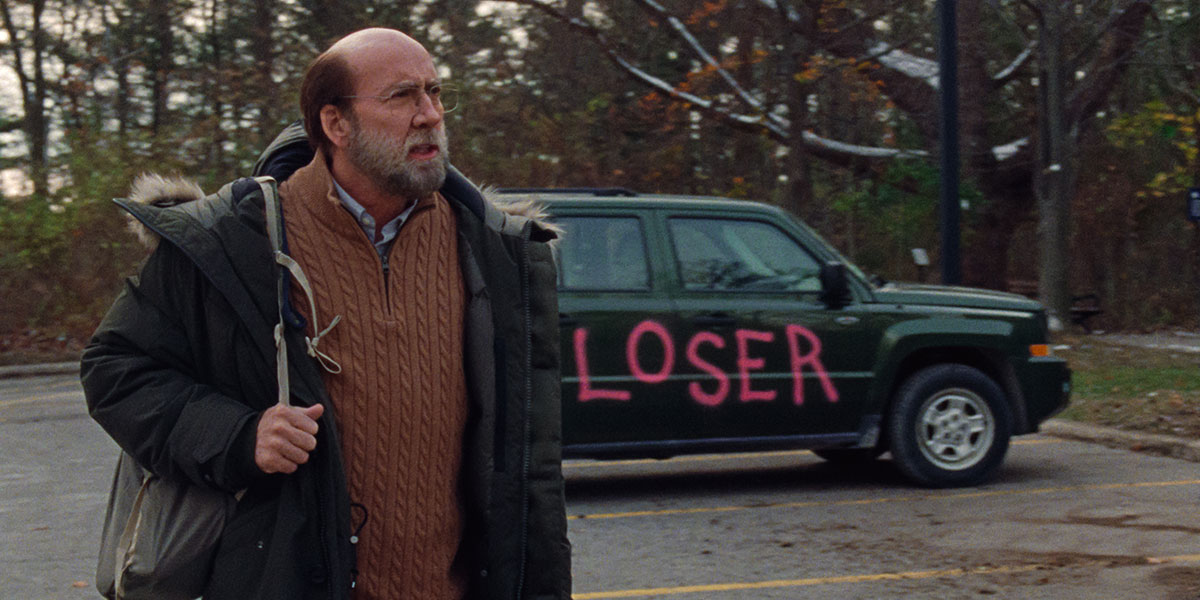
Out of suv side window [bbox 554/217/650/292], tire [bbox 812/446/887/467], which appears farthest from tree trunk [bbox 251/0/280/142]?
suv side window [bbox 554/217/650/292]

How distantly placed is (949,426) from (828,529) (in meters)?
1.66

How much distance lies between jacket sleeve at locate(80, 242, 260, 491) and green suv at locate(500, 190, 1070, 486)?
5430mm

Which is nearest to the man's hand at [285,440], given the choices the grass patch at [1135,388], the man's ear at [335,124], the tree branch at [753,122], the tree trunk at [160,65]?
the man's ear at [335,124]

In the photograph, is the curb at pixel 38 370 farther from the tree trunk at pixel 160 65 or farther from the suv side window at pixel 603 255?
the suv side window at pixel 603 255

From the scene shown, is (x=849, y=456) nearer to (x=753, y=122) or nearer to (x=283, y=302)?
(x=283, y=302)

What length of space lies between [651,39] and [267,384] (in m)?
21.5

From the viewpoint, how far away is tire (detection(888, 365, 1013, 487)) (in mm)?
8602

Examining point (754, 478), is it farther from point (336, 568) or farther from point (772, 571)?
point (336, 568)

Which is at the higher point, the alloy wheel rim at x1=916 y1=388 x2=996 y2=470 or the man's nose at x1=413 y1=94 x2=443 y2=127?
the man's nose at x1=413 y1=94 x2=443 y2=127

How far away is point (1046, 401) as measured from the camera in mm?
8883

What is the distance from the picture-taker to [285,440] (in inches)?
92.9

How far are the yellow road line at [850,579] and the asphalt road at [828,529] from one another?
0.01 metres

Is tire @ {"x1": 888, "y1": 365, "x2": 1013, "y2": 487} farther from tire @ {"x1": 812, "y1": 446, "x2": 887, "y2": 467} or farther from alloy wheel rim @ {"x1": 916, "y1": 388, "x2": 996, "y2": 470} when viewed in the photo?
tire @ {"x1": 812, "y1": 446, "x2": 887, "y2": 467}

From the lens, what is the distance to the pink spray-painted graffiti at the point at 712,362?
807cm
